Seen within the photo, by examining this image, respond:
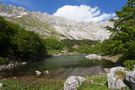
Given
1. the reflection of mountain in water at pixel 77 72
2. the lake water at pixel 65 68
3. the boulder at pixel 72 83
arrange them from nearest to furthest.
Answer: the boulder at pixel 72 83, the reflection of mountain in water at pixel 77 72, the lake water at pixel 65 68

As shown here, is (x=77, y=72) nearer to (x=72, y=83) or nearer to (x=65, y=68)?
(x=65, y=68)

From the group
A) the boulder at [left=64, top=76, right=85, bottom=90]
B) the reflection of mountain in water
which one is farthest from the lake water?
the boulder at [left=64, top=76, right=85, bottom=90]

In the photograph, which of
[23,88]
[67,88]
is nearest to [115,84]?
[67,88]

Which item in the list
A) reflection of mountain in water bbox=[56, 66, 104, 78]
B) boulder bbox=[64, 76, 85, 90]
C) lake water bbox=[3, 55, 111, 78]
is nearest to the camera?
boulder bbox=[64, 76, 85, 90]

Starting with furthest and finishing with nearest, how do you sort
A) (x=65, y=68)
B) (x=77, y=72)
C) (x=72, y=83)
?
1. (x=65, y=68)
2. (x=77, y=72)
3. (x=72, y=83)

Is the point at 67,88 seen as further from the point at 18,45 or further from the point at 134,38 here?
the point at 18,45

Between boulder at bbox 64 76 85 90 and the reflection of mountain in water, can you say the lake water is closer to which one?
the reflection of mountain in water

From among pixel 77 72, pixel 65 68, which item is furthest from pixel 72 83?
pixel 65 68

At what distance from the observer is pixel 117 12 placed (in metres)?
23.6

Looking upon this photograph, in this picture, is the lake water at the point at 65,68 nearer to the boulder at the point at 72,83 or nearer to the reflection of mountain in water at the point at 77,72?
the reflection of mountain in water at the point at 77,72

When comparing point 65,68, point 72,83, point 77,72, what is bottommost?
Answer: point 77,72

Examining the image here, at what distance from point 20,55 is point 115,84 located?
50.5 meters

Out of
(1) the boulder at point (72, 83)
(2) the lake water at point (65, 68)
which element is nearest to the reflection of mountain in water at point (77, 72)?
(2) the lake water at point (65, 68)

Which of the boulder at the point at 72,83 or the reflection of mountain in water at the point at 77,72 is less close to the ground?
the boulder at the point at 72,83
